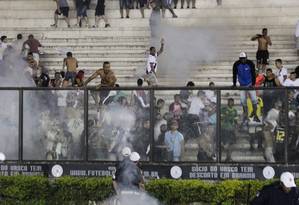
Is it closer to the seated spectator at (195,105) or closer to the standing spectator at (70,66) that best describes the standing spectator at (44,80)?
the standing spectator at (70,66)

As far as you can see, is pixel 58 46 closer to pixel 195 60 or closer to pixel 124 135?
pixel 195 60

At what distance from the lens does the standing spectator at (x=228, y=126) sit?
2067 cm

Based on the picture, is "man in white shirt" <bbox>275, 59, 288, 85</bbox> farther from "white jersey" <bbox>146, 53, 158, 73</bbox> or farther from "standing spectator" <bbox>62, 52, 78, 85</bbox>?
"standing spectator" <bbox>62, 52, 78, 85</bbox>

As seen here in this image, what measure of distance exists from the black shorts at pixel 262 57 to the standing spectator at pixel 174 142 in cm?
856

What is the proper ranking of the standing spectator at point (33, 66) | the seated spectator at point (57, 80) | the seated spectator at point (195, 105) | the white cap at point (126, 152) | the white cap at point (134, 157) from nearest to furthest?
the white cap at point (134, 157), the white cap at point (126, 152), the seated spectator at point (195, 105), the seated spectator at point (57, 80), the standing spectator at point (33, 66)

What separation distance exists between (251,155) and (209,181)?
80 centimetres

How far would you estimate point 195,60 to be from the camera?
3136 centimetres

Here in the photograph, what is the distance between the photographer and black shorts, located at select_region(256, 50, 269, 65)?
29.3 m

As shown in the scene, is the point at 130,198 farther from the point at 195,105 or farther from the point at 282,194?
the point at 282,194

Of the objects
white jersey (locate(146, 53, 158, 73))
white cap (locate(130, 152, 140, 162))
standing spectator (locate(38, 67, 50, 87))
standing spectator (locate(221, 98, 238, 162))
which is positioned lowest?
white cap (locate(130, 152, 140, 162))

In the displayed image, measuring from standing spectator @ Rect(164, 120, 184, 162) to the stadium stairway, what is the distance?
8788mm

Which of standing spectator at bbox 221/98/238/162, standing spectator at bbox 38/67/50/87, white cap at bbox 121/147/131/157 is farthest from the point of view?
standing spectator at bbox 38/67/50/87

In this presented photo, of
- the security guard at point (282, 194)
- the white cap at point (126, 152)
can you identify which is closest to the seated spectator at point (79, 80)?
the white cap at point (126, 152)

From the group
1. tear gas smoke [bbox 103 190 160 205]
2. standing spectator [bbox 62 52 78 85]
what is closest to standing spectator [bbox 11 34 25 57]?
standing spectator [bbox 62 52 78 85]
